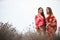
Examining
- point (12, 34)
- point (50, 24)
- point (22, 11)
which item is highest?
point (22, 11)

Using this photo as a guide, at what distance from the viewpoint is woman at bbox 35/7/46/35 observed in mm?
1677

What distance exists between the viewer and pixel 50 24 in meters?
1.67

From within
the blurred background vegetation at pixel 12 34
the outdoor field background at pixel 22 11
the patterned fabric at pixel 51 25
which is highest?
the outdoor field background at pixel 22 11

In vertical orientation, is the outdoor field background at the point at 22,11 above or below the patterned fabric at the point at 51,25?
above

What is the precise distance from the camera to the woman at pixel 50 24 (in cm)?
166

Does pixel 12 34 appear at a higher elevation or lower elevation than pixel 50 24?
lower

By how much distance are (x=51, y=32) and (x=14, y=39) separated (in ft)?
1.43

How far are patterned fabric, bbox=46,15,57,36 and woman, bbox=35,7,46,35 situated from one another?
46mm

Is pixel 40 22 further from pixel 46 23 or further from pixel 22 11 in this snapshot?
pixel 22 11

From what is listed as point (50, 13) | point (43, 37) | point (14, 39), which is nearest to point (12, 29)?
point (14, 39)

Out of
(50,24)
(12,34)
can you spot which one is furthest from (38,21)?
(12,34)

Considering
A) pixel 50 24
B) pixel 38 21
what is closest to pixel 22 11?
pixel 38 21

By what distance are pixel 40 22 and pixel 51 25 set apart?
0.43 feet

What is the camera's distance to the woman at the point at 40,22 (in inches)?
66.0
